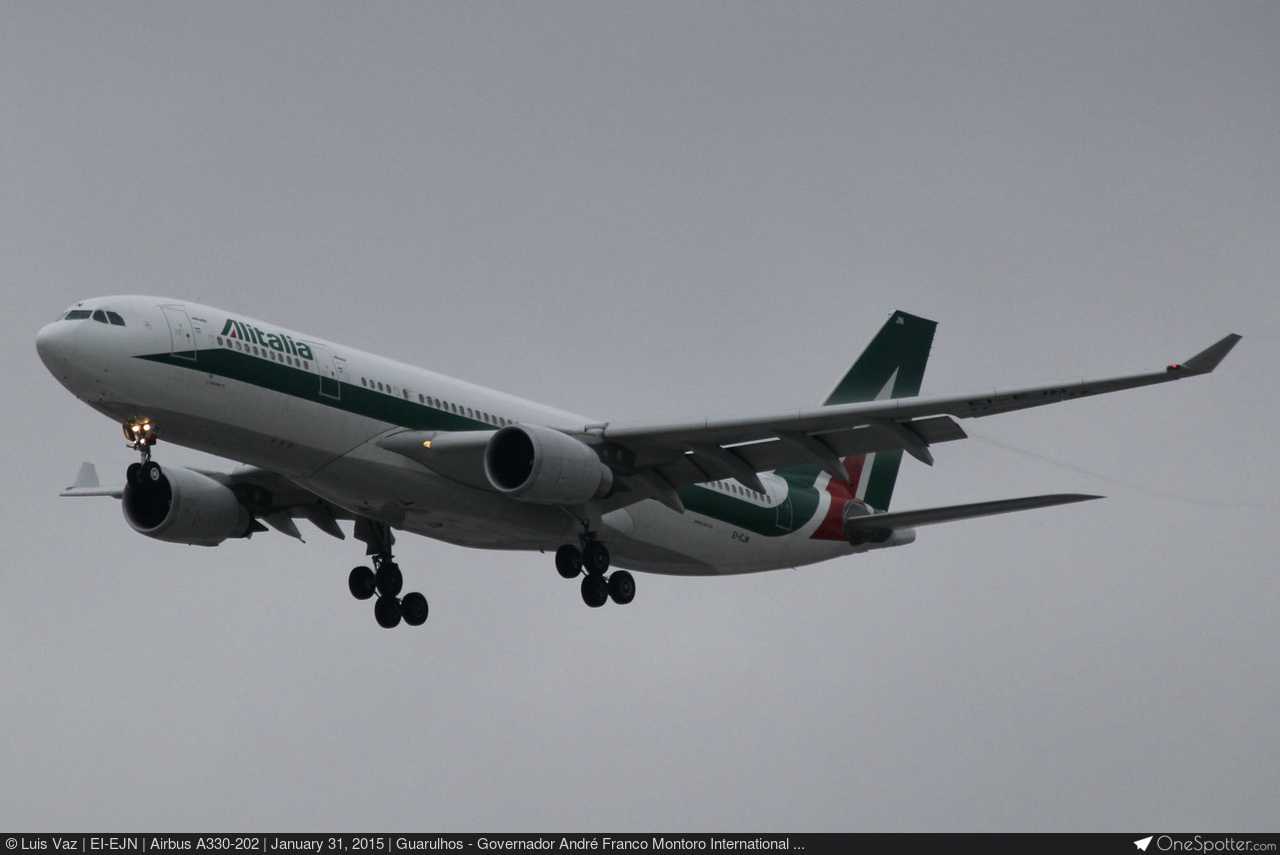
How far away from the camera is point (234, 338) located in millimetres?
33500

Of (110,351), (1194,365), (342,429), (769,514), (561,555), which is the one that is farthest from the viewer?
(769,514)

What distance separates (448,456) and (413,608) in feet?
23.3

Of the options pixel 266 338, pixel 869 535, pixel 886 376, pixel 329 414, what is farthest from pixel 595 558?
pixel 886 376

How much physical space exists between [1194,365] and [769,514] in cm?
1506

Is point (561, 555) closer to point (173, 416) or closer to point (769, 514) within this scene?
point (769, 514)

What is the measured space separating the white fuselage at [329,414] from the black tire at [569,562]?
33 centimetres

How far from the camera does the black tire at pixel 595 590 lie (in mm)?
38906

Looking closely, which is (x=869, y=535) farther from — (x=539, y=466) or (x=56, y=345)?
(x=56, y=345)

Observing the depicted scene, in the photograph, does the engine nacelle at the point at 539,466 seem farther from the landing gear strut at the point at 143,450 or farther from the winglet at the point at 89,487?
the winglet at the point at 89,487

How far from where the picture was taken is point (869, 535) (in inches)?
1730

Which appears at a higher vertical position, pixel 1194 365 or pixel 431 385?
pixel 431 385

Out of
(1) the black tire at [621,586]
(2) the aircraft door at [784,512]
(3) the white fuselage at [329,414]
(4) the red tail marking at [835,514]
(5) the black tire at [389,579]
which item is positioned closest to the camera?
(3) the white fuselage at [329,414]

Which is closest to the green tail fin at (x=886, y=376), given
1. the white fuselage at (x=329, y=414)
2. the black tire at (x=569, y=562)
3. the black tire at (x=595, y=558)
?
the white fuselage at (x=329, y=414)

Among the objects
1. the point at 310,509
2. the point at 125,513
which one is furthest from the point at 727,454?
the point at 125,513
